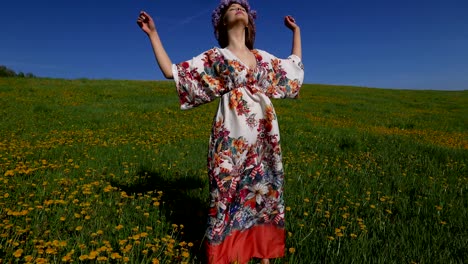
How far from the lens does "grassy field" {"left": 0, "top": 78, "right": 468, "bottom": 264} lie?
10.8ft

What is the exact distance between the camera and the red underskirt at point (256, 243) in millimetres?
3183

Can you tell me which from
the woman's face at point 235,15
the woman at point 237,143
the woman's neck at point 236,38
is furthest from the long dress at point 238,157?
the woman's face at point 235,15

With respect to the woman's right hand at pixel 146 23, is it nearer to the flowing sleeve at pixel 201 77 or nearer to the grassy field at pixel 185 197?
the flowing sleeve at pixel 201 77

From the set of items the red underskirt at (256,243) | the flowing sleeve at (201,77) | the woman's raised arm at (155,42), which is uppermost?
the woman's raised arm at (155,42)

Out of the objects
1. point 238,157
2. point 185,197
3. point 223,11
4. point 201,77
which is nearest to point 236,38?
point 223,11

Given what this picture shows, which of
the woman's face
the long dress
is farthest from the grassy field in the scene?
the woman's face

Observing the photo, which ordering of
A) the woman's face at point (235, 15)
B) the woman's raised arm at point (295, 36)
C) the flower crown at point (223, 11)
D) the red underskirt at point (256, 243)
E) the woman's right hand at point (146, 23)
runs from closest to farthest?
1. the woman's right hand at point (146, 23)
2. the red underskirt at point (256, 243)
3. the woman's face at point (235, 15)
4. the flower crown at point (223, 11)
5. the woman's raised arm at point (295, 36)

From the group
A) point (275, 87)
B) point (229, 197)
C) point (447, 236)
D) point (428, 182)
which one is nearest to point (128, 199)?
point (229, 197)

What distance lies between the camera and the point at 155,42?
309 cm

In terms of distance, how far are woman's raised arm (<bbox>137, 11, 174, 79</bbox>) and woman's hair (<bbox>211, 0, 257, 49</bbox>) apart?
687 mm

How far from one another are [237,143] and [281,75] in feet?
3.08

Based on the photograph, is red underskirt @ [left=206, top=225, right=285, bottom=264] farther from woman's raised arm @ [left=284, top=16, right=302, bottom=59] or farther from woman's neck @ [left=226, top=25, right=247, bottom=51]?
woman's raised arm @ [left=284, top=16, right=302, bottom=59]

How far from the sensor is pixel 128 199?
4.39 meters

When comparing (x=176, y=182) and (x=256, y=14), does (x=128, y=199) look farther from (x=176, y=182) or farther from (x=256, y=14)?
(x=256, y=14)
